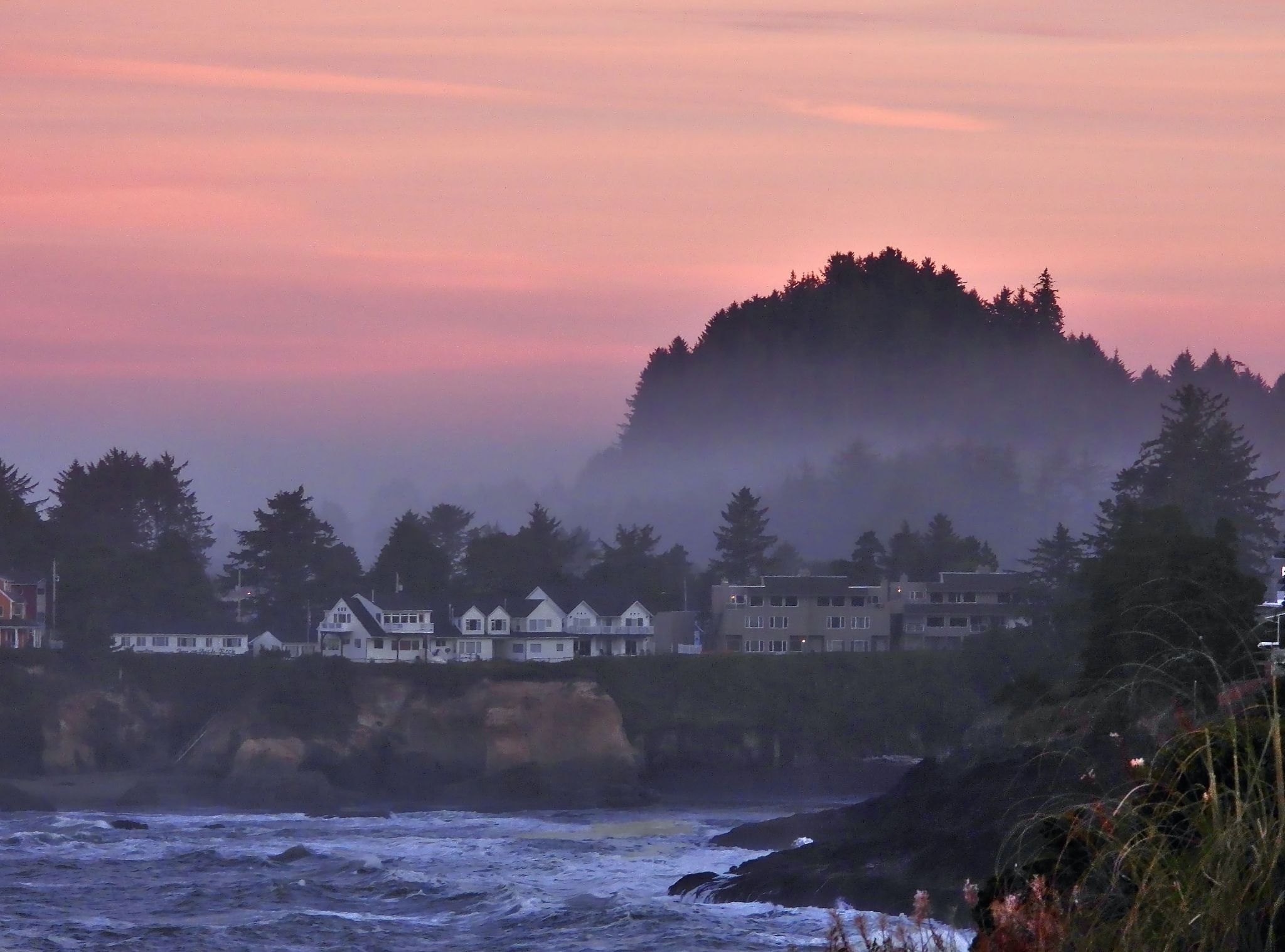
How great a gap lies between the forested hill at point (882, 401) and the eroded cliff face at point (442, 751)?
8450 cm

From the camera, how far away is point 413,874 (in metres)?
41.8

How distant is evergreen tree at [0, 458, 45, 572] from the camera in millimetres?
78938

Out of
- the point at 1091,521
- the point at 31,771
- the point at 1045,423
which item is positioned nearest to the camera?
the point at 31,771

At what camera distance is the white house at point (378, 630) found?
7506 cm

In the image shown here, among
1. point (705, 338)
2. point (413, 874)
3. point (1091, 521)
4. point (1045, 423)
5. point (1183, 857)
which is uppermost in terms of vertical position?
point (705, 338)

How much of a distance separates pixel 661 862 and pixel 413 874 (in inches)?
267

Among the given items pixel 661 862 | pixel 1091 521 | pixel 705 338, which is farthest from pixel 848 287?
pixel 661 862

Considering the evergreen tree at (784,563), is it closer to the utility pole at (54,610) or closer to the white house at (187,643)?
the white house at (187,643)

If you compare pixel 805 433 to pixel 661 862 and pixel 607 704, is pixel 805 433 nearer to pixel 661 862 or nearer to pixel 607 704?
pixel 607 704

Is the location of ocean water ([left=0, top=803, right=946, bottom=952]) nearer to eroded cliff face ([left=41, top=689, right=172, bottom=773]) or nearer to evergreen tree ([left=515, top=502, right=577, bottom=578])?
eroded cliff face ([left=41, top=689, right=172, bottom=773])

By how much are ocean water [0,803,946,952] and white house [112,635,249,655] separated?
20131 mm

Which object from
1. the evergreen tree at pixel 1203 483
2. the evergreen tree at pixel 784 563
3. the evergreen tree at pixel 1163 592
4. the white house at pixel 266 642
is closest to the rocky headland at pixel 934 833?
the evergreen tree at pixel 1163 592

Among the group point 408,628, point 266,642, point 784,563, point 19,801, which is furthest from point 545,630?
point 19,801

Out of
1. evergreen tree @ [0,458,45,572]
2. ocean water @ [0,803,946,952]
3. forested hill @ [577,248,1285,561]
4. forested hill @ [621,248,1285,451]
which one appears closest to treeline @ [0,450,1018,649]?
evergreen tree @ [0,458,45,572]
